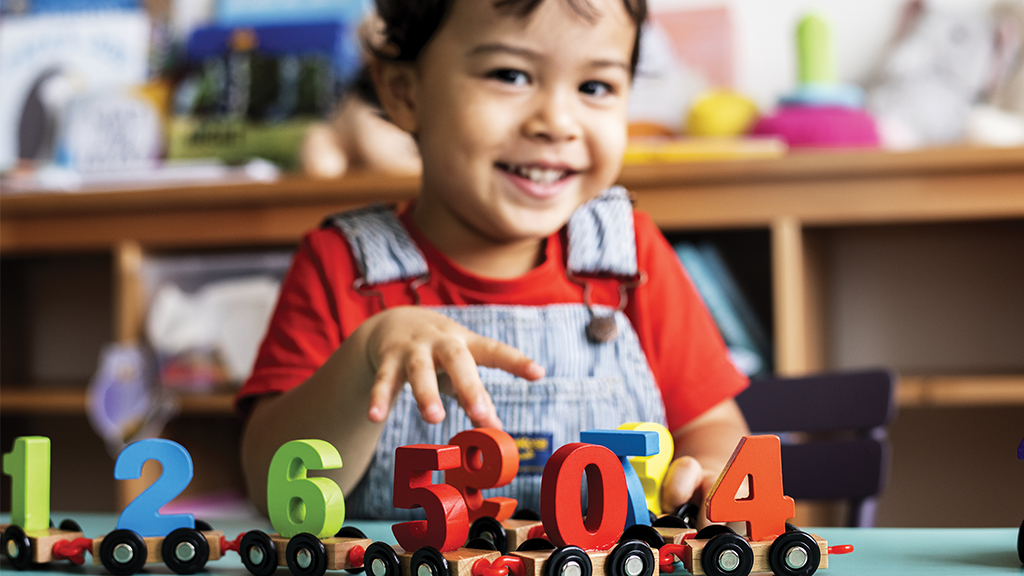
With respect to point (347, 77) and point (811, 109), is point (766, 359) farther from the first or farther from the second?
point (347, 77)

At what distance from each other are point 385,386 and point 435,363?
3 centimetres

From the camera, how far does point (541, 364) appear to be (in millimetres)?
798

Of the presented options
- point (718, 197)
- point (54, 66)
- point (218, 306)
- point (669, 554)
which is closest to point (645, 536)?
point (669, 554)

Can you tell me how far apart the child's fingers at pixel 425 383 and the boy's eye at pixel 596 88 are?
0.34m

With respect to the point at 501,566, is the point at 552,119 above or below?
above

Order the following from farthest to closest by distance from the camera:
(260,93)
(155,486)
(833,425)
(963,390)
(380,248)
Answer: (260,93)
(963,390)
(833,425)
(380,248)
(155,486)

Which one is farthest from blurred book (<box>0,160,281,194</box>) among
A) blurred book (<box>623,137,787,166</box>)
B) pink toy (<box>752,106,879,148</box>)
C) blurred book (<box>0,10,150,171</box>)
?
pink toy (<box>752,106,879,148</box>)

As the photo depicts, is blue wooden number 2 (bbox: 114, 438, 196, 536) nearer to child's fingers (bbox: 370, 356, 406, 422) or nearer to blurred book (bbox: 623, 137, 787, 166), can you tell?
child's fingers (bbox: 370, 356, 406, 422)

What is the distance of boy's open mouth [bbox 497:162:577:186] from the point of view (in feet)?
2.49

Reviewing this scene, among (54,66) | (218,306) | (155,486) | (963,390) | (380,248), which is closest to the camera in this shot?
(155,486)

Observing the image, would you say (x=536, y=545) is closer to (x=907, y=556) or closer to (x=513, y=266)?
(x=907, y=556)

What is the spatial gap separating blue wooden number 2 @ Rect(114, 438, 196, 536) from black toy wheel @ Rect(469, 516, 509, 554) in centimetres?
14

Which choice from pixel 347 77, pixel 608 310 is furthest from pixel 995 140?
pixel 347 77

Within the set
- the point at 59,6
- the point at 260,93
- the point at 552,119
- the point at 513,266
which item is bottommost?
the point at 513,266
